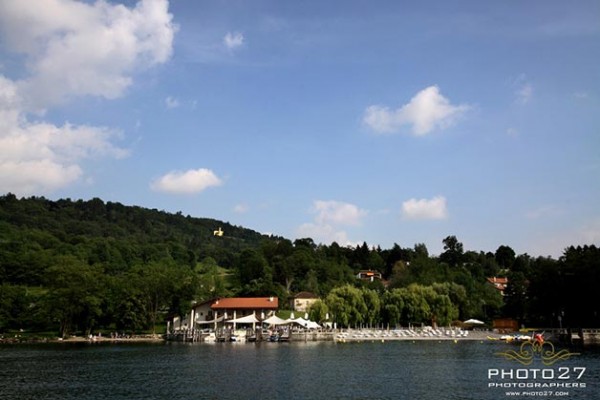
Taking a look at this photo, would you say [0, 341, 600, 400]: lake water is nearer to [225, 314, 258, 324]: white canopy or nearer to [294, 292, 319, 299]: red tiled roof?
[225, 314, 258, 324]: white canopy

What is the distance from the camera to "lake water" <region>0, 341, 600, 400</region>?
97.6ft

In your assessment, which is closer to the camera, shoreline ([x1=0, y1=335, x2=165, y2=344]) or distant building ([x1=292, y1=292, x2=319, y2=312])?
shoreline ([x1=0, y1=335, x2=165, y2=344])

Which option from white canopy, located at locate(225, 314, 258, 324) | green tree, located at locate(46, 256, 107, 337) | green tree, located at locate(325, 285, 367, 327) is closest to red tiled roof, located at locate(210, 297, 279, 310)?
white canopy, located at locate(225, 314, 258, 324)

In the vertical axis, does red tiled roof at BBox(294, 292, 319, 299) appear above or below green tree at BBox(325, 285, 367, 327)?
above

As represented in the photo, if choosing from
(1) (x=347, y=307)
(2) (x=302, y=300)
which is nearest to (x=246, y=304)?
(1) (x=347, y=307)

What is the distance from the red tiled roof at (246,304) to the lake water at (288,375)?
32.3 m

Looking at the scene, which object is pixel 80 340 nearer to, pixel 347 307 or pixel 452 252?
pixel 347 307

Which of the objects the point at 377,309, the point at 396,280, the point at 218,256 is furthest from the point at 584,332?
the point at 218,256

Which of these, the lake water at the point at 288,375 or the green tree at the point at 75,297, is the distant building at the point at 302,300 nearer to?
the green tree at the point at 75,297

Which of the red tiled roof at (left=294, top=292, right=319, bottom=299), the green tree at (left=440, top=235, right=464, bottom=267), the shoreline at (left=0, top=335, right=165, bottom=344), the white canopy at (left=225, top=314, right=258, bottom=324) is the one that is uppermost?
the green tree at (left=440, top=235, right=464, bottom=267)

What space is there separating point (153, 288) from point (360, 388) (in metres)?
54.6

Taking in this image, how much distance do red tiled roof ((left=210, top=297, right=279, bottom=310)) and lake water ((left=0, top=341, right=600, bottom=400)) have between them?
3231 cm

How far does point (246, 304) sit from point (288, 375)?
169 feet

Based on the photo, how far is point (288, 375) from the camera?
36250 mm
